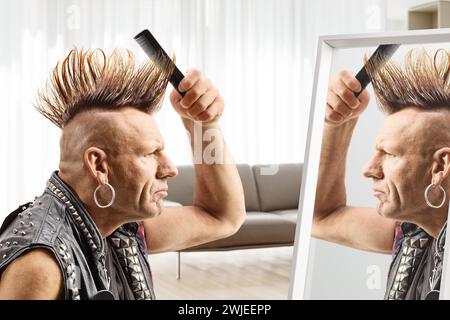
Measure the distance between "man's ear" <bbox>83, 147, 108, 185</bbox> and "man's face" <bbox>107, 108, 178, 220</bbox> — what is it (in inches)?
0.8

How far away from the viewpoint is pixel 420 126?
4.81 ft

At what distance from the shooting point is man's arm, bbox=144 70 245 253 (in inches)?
84.5

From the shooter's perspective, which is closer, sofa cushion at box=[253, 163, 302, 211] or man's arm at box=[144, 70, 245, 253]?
man's arm at box=[144, 70, 245, 253]

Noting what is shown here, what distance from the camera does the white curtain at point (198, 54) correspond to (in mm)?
2410

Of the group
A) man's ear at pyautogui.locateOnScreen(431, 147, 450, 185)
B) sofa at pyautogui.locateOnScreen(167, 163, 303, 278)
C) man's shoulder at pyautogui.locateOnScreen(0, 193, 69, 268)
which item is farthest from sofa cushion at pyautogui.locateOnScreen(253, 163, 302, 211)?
man's ear at pyautogui.locateOnScreen(431, 147, 450, 185)

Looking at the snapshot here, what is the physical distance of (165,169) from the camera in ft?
6.90

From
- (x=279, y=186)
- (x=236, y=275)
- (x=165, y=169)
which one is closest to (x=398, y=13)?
(x=279, y=186)

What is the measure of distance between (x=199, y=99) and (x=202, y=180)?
10.5 inches

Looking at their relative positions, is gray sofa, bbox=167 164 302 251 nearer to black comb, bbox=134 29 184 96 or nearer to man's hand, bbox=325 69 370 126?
black comb, bbox=134 29 184 96

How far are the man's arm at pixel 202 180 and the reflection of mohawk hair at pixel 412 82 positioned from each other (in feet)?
2.53

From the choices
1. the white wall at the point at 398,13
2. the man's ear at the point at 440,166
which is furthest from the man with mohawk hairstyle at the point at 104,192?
the white wall at the point at 398,13

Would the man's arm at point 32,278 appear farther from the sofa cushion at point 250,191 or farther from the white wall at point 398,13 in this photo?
the white wall at point 398,13
